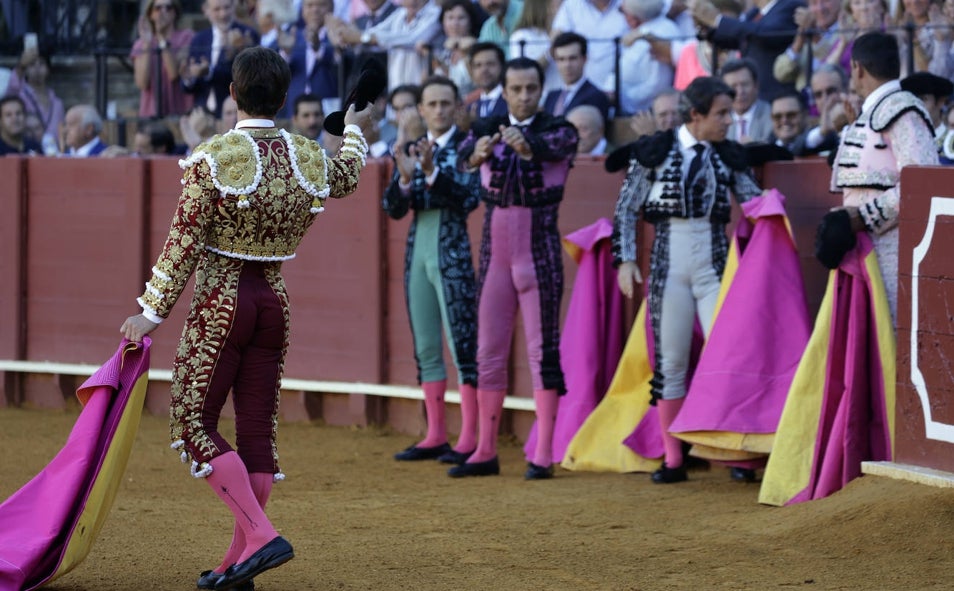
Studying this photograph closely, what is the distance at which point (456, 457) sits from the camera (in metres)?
7.07

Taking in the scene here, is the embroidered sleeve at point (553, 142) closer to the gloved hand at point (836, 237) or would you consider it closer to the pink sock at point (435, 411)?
the gloved hand at point (836, 237)

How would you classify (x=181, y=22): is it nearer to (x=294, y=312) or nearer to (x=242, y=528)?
(x=294, y=312)

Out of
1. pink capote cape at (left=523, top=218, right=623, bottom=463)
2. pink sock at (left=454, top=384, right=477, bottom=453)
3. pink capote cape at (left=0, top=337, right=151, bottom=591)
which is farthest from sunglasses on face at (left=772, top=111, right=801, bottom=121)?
pink capote cape at (left=0, top=337, right=151, bottom=591)

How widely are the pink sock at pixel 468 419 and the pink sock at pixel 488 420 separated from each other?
0.73 feet

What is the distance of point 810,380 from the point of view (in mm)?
5930

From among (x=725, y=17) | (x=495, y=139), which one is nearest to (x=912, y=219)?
(x=495, y=139)

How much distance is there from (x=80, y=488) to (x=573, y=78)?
4898 mm

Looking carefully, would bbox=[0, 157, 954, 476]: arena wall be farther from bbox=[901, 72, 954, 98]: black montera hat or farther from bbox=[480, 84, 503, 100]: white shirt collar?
bbox=[480, 84, 503, 100]: white shirt collar

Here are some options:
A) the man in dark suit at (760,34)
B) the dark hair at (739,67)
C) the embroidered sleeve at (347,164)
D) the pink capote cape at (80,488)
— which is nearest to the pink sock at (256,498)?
the pink capote cape at (80,488)

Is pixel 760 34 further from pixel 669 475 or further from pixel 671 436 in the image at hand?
pixel 669 475

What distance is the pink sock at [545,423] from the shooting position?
6.69m

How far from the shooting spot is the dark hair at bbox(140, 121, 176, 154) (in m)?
9.86

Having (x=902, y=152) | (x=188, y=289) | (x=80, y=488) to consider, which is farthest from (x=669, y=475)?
(x=188, y=289)

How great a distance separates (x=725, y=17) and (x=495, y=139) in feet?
9.11
